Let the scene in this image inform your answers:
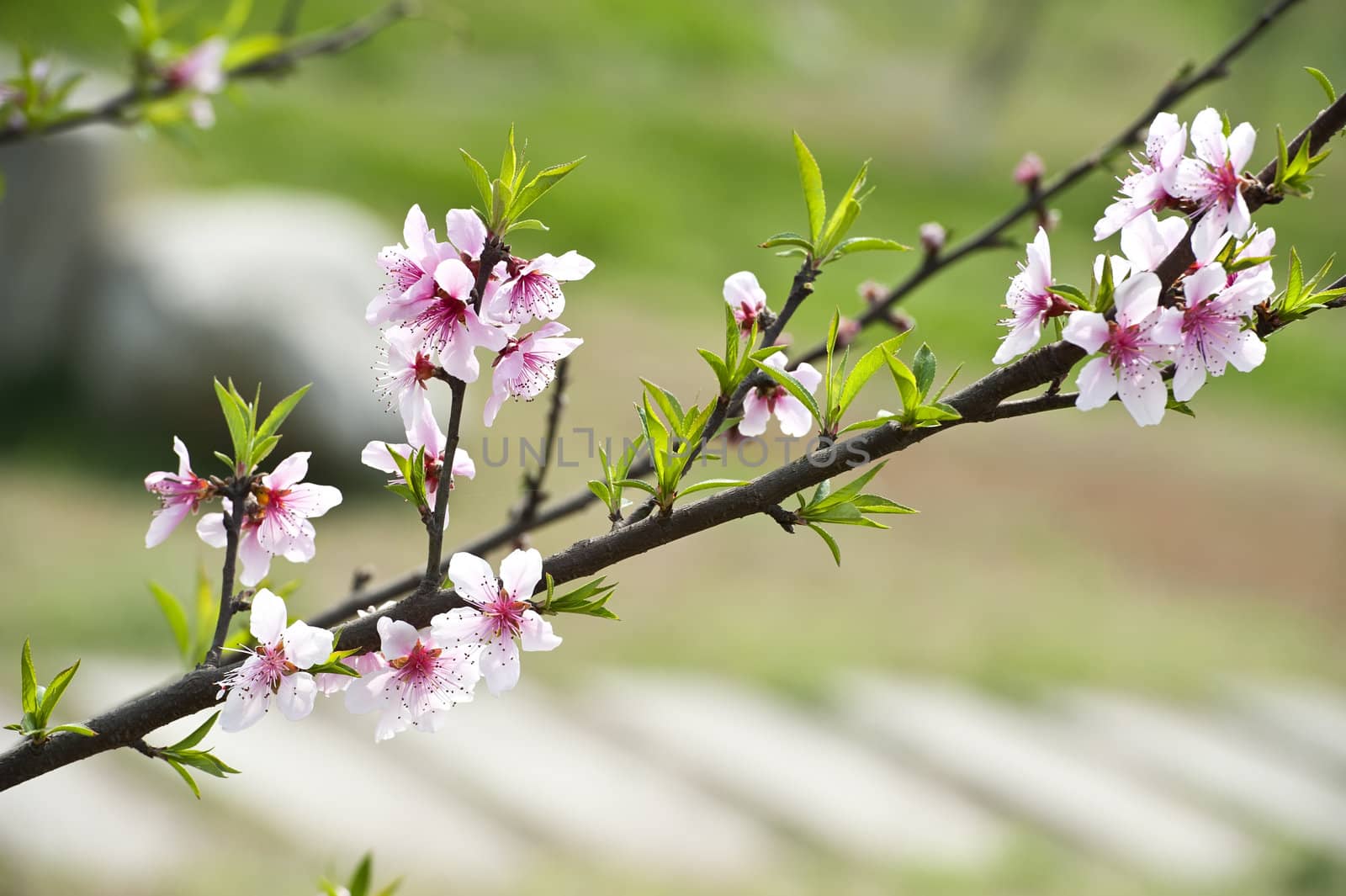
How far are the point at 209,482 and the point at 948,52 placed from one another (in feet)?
34.2

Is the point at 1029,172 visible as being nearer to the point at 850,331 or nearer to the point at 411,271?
the point at 850,331

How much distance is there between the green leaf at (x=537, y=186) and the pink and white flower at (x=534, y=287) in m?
0.02

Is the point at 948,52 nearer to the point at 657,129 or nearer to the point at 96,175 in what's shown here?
the point at 657,129

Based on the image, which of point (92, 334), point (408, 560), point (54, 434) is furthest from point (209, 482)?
point (92, 334)

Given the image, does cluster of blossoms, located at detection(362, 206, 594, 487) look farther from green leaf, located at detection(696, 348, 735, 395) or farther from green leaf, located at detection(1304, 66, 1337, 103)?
green leaf, located at detection(1304, 66, 1337, 103)

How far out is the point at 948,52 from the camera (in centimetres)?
1014

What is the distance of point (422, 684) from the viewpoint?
46 centimetres

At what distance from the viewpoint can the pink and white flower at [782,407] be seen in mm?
527

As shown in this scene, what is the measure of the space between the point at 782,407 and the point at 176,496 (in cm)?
25

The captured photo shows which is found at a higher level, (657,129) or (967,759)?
(657,129)

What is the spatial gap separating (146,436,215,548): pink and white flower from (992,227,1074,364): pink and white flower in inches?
12.2

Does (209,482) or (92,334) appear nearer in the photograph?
(209,482)

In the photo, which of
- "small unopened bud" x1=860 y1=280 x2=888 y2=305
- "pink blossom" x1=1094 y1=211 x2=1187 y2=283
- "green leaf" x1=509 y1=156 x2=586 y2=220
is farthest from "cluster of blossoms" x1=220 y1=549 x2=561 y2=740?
"small unopened bud" x1=860 y1=280 x2=888 y2=305

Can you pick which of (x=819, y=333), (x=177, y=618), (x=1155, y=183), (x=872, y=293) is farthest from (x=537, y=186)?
(x=819, y=333)
